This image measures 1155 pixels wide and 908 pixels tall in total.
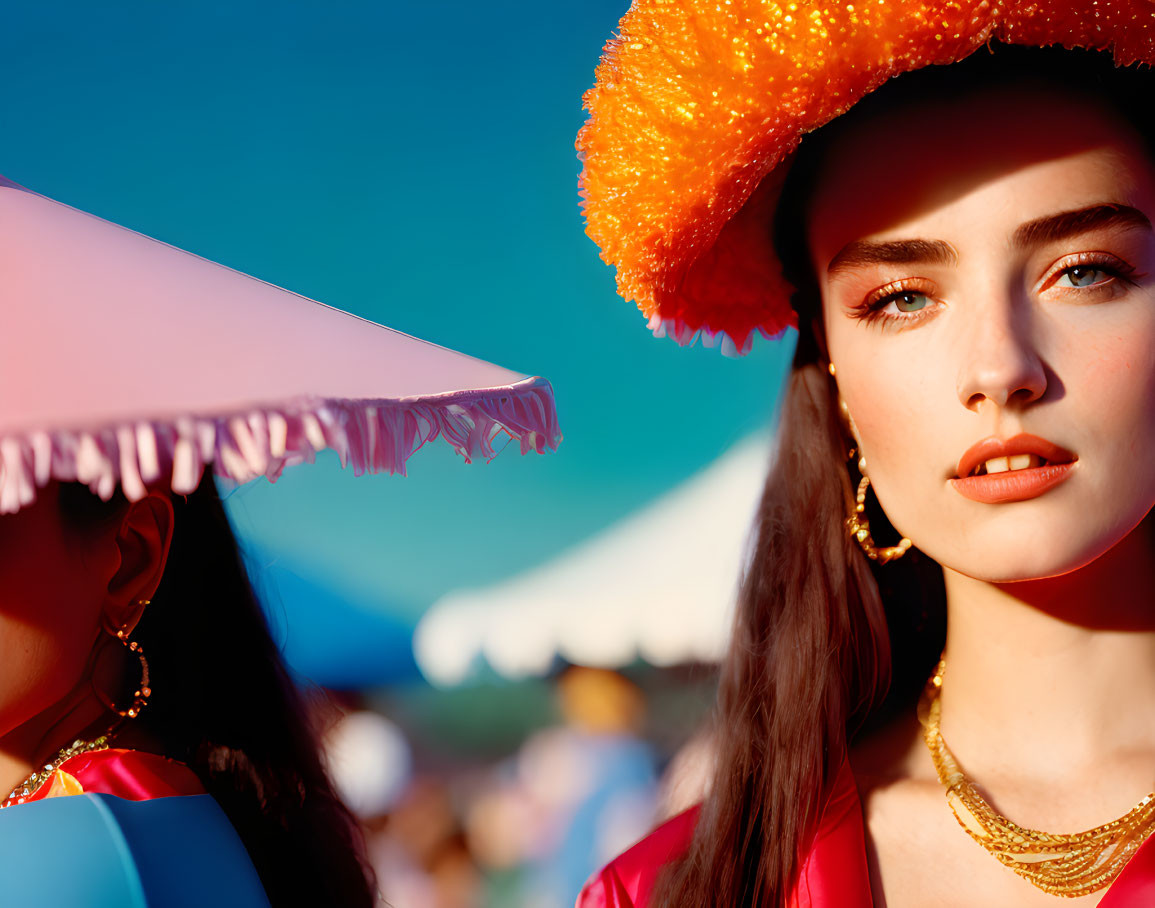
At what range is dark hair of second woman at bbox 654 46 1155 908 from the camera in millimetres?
1684

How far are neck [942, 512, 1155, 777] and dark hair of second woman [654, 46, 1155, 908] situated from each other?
258 millimetres

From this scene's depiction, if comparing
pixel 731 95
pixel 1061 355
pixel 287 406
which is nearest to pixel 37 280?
pixel 287 406

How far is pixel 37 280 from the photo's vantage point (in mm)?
1103

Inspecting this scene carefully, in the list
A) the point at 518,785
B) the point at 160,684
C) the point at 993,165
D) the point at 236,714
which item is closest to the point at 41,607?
the point at 160,684

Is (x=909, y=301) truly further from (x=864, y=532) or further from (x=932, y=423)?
(x=864, y=532)

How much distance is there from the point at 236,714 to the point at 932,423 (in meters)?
1.08

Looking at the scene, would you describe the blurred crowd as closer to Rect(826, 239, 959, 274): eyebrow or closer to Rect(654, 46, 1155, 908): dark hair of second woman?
Rect(654, 46, 1155, 908): dark hair of second woman

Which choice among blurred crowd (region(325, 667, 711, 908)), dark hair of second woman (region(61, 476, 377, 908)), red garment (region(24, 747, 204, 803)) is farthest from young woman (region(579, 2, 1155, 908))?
blurred crowd (region(325, 667, 711, 908))

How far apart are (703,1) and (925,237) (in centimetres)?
40

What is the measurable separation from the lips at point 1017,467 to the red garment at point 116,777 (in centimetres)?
105

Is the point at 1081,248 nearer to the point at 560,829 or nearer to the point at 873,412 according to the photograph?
the point at 873,412

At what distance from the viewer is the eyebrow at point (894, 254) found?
1.45 meters

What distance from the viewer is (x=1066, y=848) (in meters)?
1.49

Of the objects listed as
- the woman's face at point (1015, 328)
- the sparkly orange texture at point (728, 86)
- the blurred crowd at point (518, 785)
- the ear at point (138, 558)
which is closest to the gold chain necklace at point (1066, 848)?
the woman's face at point (1015, 328)
